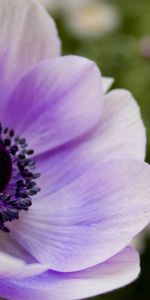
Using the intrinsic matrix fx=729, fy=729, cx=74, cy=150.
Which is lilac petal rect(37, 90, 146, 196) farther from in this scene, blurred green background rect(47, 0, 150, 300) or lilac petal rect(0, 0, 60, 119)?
blurred green background rect(47, 0, 150, 300)

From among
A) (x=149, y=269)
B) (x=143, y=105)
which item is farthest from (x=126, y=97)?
(x=143, y=105)

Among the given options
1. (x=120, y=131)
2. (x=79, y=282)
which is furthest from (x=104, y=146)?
(x=79, y=282)

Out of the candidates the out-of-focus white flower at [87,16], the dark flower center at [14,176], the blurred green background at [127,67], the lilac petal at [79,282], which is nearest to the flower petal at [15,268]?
the lilac petal at [79,282]

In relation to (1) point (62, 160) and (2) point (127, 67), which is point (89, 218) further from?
(2) point (127, 67)

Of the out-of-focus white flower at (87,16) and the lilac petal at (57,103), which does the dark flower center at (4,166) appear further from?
the out-of-focus white flower at (87,16)

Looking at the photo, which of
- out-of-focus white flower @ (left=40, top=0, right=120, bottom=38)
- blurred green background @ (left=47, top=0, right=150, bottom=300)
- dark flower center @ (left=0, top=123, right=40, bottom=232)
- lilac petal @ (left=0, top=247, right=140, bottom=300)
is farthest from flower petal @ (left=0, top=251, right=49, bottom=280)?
out-of-focus white flower @ (left=40, top=0, right=120, bottom=38)

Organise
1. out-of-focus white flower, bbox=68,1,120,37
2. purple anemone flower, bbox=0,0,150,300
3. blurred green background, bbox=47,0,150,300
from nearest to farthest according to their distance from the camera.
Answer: purple anemone flower, bbox=0,0,150,300 < blurred green background, bbox=47,0,150,300 < out-of-focus white flower, bbox=68,1,120,37

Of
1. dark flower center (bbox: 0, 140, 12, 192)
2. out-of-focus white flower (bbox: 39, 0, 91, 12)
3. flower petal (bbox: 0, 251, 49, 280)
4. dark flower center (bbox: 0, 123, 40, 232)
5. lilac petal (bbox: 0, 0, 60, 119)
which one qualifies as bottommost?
out-of-focus white flower (bbox: 39, 0, 91, 12)
